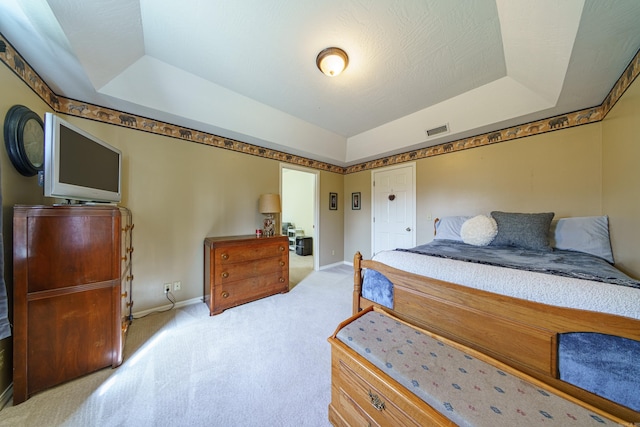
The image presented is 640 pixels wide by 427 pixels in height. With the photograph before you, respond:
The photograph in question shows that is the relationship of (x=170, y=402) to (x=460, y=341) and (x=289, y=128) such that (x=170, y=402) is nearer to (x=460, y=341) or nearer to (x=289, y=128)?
(x=460, y=341)

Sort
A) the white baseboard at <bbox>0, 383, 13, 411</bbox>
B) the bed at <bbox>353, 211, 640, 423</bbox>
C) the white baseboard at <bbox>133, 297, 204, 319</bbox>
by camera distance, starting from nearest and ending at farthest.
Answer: the bed at <bbox>353, 211, 640, 423</bbox>
the white baseboard at <bbox>0, 383, 13, 411</bbox>
the white baseboard at <bbox>133, 297, 204, 319</bbox>

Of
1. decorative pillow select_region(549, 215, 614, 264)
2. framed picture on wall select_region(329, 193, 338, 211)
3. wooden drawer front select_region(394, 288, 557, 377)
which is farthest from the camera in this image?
framed picture on wall select_region(329, 193, 338, 211)

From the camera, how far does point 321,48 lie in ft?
5.98

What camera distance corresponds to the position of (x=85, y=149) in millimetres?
1554

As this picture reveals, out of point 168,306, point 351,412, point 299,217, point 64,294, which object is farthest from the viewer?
point 299,217

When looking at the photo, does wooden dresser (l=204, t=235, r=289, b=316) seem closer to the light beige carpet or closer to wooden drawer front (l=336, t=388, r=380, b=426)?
the light beige carpet

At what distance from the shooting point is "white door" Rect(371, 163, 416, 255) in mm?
3516

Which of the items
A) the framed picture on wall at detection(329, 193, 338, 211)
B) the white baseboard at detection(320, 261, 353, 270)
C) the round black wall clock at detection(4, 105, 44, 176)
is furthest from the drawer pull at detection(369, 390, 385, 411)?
the framed picture on wall at detection(329, 193, 338, 211)

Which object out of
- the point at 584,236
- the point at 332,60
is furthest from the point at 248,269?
the point at 584,236

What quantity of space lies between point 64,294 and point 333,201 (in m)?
3.74

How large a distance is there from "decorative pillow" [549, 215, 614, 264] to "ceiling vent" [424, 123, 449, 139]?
1608mm

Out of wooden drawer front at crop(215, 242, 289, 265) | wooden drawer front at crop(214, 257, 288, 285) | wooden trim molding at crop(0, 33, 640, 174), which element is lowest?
wooden drawer front at crop(214, 257, 288, 285)

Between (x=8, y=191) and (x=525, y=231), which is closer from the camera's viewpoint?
(x=8, y=191)

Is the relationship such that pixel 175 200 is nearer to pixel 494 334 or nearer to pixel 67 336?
pixel 67 336
